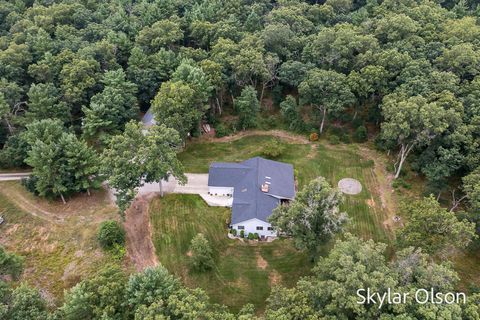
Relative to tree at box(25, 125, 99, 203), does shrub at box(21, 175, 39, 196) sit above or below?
below

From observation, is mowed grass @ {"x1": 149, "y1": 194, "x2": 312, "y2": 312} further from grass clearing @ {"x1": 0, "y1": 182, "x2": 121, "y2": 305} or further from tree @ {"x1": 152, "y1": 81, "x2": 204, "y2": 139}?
tree @ {"x1": 152, "y1": 81, "x2": 204, "y2": 139}

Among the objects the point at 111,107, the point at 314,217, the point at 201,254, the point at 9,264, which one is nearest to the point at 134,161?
the point at 201,254

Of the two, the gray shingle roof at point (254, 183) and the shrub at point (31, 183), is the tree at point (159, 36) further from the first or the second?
the shrub at point (31, 183)

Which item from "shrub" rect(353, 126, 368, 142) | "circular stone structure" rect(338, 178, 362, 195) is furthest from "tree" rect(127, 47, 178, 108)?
"circular stone structure" rect(338, 178, 362, 195)

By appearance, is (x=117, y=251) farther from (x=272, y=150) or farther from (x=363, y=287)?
(x=363, y=287)

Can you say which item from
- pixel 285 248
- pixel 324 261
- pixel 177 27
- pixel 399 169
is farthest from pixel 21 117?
pixel 399 169
